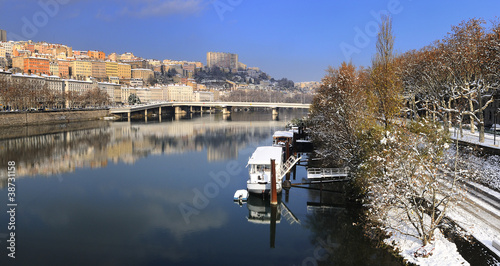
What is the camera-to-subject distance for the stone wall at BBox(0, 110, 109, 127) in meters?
45.1

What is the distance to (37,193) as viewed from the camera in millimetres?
18156

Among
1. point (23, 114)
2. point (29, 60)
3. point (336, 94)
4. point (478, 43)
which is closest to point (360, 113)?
point (336, 94)

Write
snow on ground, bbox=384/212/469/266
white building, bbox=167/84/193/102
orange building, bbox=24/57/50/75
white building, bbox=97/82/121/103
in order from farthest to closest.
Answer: white building, bbox=167/84/193/102, white building, bbox=97/82/121/103, orange building, bbox=24/57/50/75, snow on ground, bbox=384/212/469/266

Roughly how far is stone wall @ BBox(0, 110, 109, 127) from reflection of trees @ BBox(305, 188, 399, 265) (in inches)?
1663

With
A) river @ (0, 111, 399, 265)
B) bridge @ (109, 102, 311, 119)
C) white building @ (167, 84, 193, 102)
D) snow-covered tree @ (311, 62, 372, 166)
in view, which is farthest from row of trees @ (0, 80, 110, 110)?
white building @ (167, 84, 193, 102)

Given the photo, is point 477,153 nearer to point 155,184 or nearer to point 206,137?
point 155,184

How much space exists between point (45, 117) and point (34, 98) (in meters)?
5.17

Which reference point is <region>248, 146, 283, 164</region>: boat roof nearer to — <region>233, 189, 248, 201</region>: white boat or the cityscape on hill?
<region>233, 189, 248, 201</region>: white boat

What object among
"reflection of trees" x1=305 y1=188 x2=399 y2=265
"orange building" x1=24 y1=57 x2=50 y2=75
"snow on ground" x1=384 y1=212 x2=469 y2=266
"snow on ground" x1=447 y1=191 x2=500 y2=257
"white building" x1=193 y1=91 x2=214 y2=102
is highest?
"orange building" x1=24 y1=57 x2=50 y2=75

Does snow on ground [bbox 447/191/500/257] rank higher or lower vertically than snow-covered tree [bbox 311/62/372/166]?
lower

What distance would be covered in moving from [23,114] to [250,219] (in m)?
42.9

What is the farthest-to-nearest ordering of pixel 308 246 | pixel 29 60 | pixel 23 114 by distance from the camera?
pixel 29 60
pixel 23 114
pixel 308 246

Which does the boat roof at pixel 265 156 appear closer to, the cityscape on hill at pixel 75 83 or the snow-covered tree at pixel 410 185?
the snow-covered tree at pixel 410 185

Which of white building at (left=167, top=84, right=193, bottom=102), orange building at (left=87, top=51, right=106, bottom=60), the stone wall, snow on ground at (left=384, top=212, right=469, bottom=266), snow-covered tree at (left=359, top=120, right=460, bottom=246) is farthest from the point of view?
orange building at (left=87, top=51, right=106, bottom=60)
